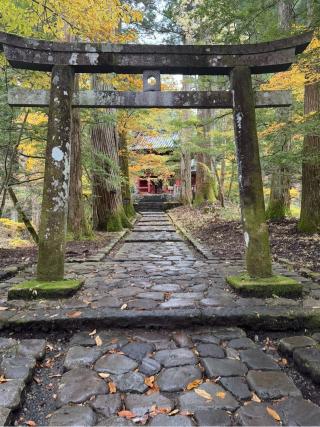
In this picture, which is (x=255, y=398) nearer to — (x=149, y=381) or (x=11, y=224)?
(x=149, y=381)

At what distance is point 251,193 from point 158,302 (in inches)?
73.6

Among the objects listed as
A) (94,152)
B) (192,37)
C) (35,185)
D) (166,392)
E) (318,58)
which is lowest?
(166,392)

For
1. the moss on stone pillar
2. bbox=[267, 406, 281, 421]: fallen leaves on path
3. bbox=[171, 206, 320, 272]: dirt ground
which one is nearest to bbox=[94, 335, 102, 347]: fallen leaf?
bbox=[267, 406, 281, 421]: fallen leaves on path

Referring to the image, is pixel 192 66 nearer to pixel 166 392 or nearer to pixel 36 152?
pixel 166 392

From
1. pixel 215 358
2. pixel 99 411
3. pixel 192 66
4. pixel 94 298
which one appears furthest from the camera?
pixel 192 66

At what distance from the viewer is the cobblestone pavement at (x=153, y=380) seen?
2.21 metres

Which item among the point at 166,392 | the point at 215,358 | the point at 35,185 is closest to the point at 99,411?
the point at 166,392

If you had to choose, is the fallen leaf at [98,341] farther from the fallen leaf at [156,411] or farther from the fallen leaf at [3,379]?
the fallen leaf at [156,411]

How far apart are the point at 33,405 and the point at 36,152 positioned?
7.83 meters

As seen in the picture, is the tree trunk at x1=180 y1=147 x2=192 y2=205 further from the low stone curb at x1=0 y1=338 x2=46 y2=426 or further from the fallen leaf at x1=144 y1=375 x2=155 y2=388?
the fallen leaf at x1=144 y1=375 x2=155 y2=388

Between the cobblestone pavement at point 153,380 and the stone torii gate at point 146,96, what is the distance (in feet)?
4.73

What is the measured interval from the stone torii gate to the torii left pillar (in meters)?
0.01

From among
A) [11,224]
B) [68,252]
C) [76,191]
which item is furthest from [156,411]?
[11,224]

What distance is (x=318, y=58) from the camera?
6.27 m
